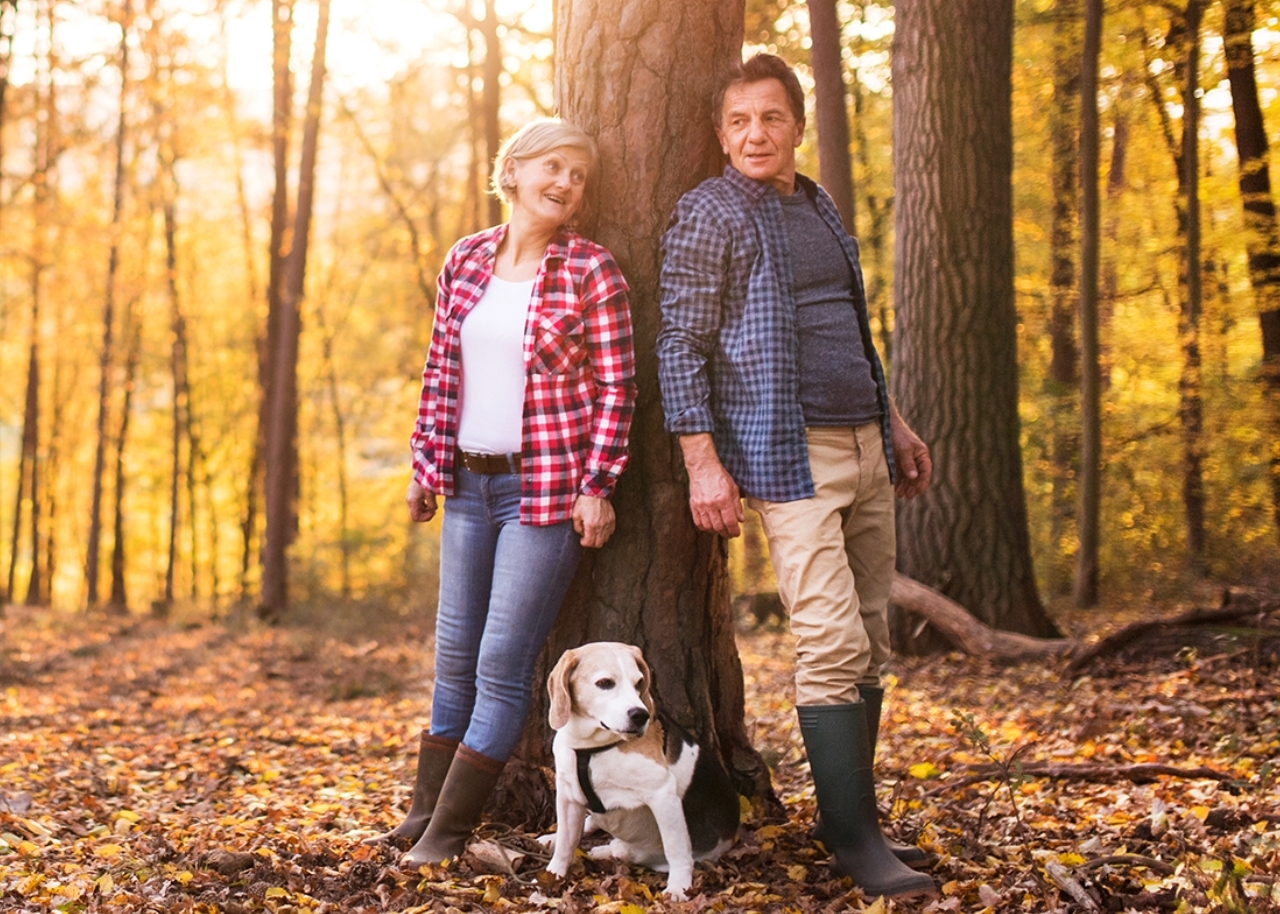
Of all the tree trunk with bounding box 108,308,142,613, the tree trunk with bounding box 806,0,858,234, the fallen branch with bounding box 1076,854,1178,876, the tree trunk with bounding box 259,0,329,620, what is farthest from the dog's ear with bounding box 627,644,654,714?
the tree trunk with bounding box 108,308,142,613

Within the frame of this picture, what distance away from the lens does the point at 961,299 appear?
775 cm

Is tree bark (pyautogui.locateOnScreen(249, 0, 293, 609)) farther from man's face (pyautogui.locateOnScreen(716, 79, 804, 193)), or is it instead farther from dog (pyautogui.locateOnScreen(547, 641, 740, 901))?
man's face (pyautogui.locateOnScreen(716, 79, 804, 193))

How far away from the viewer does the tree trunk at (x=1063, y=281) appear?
36.8 feet

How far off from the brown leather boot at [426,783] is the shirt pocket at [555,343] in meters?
1.32

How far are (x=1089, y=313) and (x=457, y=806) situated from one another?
8.00 m

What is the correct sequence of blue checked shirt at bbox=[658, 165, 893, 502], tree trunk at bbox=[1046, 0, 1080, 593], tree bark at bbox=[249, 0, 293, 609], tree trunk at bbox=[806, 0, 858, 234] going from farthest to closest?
tree bark at bbox=[249, 0, 293, 609]
tree trunk at bbox=[1046, 0, 1080, 593]
tree trunk at bbox=[806, 0, 858, 234]
blue checked shirt at bbox=[658, 165, 893, 502]

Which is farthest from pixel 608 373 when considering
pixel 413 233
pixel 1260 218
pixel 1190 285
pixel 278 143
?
pixel 413 233

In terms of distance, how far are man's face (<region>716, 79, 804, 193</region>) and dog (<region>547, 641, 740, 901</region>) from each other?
157 cm

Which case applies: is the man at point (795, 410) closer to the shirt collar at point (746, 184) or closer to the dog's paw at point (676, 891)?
the shirt collar at point (746, 184)

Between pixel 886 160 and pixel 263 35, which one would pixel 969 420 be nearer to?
pixel 886 160

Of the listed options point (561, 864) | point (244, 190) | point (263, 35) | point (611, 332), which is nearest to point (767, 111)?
point (611, 332)

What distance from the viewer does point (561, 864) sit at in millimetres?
3580

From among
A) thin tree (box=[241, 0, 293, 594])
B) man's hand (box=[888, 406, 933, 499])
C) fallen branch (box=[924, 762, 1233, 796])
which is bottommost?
fallen branch (box=[924, 762, 1233, 796])

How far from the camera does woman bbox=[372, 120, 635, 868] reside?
143 inches
